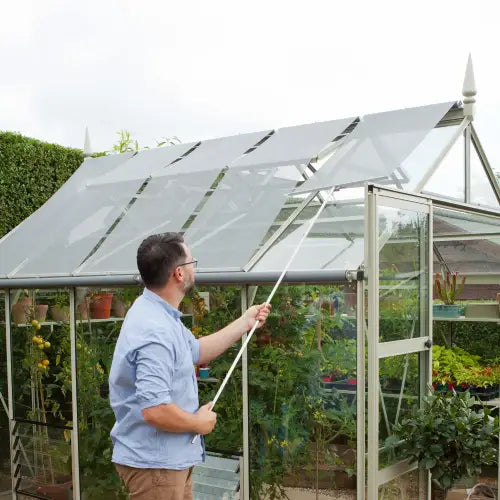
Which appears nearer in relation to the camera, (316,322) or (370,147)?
(316,322)

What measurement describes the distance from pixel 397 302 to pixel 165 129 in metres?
14.5

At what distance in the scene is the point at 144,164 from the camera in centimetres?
591

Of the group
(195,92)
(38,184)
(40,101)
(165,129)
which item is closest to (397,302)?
(38,184)

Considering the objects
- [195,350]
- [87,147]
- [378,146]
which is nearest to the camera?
[195,350]

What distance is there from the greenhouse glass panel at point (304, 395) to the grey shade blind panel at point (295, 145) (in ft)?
3.74

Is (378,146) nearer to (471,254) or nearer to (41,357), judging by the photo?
(471,254)

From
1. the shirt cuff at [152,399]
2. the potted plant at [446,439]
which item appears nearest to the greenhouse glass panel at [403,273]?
the potted plant at [446,439]

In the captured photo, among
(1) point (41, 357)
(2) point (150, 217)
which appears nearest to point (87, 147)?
(2) point (150, 217)

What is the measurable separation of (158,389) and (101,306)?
2688 millimetres

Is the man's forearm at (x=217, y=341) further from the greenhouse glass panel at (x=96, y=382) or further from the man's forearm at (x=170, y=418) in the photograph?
the greenhouse glass panel at (x=96, y=382)

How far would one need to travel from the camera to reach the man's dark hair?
254 centimetres

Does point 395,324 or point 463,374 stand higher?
point 395,324

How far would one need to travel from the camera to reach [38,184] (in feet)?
25.4

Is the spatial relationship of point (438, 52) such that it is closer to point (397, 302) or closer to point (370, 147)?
point (370, 147)
